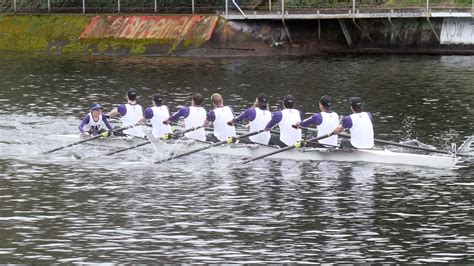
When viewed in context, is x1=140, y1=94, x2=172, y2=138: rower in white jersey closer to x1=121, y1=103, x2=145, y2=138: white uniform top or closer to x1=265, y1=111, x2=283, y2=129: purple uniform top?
x1=121, y1=103, x2=145, y2=138: white uniform top

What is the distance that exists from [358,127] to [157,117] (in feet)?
29.9

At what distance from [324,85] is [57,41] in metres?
34.3

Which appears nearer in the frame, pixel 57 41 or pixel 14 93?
pixel 14 93

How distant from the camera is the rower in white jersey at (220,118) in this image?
157ft

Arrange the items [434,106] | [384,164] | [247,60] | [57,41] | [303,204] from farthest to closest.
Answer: [57,41] < [247,60] < [434,106] < [384,164] < [303,204]

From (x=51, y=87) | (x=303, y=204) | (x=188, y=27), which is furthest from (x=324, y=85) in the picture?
(x=303, y=204)

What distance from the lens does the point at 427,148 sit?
4431 centimetres

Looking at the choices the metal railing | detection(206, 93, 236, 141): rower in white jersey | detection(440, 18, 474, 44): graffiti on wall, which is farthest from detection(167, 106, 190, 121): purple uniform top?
detection(440, 18, 474, 44): graffiti on wall

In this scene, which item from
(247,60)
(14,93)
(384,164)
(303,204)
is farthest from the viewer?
(247,60)

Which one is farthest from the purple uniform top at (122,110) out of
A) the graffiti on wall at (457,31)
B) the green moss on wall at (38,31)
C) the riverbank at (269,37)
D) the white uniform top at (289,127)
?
the green moss on wall at (38,31)

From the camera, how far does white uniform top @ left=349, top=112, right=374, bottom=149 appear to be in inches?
1742

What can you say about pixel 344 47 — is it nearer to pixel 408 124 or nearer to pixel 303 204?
pixel 408 124

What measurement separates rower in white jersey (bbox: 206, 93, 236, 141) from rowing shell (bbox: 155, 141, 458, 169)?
0.63m

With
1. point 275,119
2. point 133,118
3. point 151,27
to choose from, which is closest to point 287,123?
point 275,119
